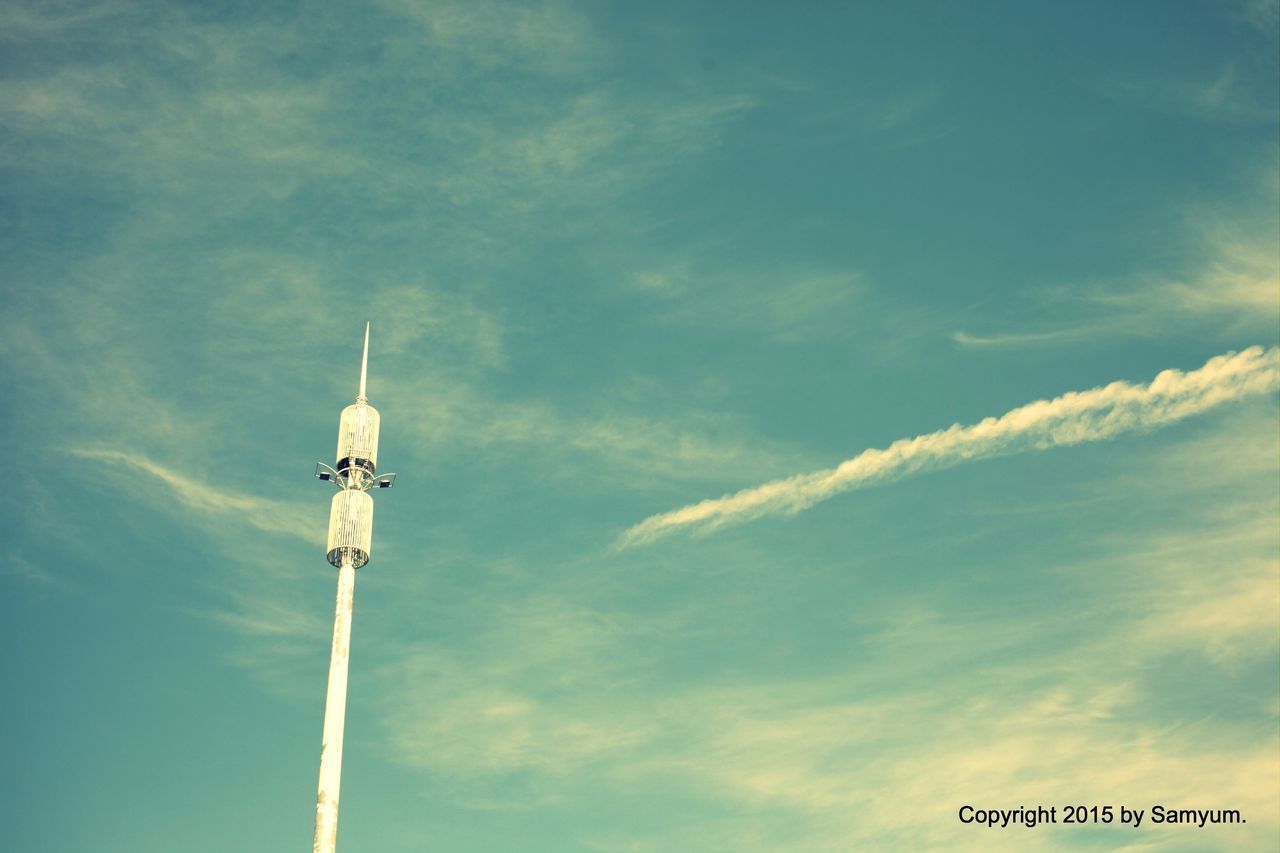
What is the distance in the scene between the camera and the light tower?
158500 millimetres

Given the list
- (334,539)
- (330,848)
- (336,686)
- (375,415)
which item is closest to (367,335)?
(375,415)

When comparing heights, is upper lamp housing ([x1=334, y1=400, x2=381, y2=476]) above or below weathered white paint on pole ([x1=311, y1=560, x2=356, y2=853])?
above

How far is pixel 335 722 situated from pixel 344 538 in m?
19.0

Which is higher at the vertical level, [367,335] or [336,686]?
[367,335]

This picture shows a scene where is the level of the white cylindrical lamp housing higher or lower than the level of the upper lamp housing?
lower

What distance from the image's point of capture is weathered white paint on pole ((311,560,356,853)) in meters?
155

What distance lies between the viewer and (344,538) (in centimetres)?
16975

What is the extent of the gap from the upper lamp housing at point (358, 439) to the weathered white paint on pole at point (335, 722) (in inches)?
407

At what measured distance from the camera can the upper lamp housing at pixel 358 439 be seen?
570 feet

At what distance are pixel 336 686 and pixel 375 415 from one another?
30.1 meters

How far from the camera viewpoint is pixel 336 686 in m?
163

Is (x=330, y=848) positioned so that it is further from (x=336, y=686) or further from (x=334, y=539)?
(x=334, y=539)

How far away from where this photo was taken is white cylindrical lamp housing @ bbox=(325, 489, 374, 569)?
170 meters

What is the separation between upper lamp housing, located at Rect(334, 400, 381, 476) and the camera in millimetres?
173750
